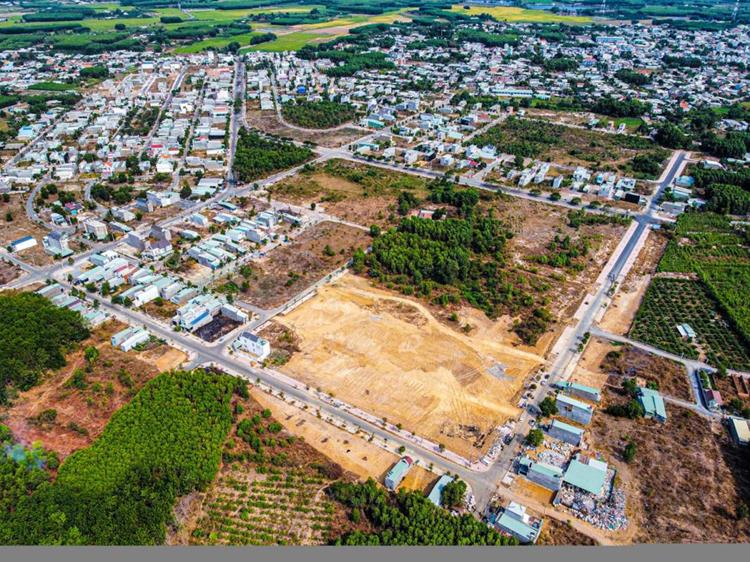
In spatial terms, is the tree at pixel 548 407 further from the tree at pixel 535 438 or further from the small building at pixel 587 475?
the small building at pixel 587 475

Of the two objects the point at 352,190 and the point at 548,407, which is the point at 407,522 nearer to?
the point at 548,407

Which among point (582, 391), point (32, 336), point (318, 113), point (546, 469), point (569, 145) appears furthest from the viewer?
point (318, 113)

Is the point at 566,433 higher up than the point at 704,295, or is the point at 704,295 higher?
the point at 566,433

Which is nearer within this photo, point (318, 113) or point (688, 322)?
point (688, 322)

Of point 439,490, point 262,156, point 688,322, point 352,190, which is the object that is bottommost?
point 688,322

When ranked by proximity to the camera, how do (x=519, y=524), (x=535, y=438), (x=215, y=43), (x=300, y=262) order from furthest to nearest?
(x=215, y=43) < (x=300, y=262) < (x=535, y=438) < (x=519, y=524)

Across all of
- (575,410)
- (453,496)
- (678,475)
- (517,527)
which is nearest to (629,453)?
(678,475)

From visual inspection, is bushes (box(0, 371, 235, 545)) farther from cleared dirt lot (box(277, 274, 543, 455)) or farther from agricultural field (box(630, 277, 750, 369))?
agricultural field (box(630, 277, 750, 369))
